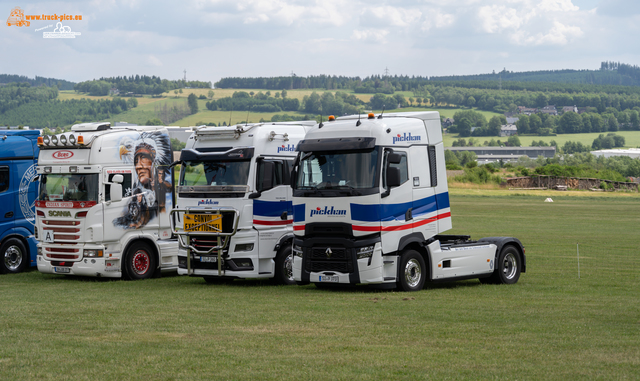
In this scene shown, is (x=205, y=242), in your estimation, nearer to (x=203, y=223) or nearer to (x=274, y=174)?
(x=203, y=223)

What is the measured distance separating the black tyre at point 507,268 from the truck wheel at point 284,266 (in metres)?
4.85

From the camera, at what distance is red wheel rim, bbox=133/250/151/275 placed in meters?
19.0

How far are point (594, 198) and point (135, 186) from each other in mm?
63527

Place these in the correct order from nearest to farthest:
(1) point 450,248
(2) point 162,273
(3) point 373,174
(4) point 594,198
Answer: (3) point 373,174 → (1) point 450,248 → (2) point 162,273 → (4) point 594,198

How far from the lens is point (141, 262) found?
63.0 feet

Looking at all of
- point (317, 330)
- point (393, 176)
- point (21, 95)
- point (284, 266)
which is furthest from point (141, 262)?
point (21, 95)

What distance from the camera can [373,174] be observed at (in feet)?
48.4

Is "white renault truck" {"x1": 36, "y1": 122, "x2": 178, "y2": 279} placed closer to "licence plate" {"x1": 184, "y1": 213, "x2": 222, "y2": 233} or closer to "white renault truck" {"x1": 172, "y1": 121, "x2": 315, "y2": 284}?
"white renault truck" {"x1": 172, "y1": 121, "x2": 315, "y2": 284}

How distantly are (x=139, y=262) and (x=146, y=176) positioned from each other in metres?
2.29

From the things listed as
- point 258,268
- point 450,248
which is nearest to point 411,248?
point 450,248

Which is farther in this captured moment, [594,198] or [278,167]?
[594,198]

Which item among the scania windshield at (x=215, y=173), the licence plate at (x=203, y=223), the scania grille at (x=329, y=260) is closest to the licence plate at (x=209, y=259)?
the licence plate at (x=203, y=223)

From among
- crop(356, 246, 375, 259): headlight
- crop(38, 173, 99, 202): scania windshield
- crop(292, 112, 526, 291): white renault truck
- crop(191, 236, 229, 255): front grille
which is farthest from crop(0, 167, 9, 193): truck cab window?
crop(356, 246, 375, 259): headlight

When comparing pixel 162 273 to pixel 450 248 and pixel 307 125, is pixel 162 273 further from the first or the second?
pixel 450 248
